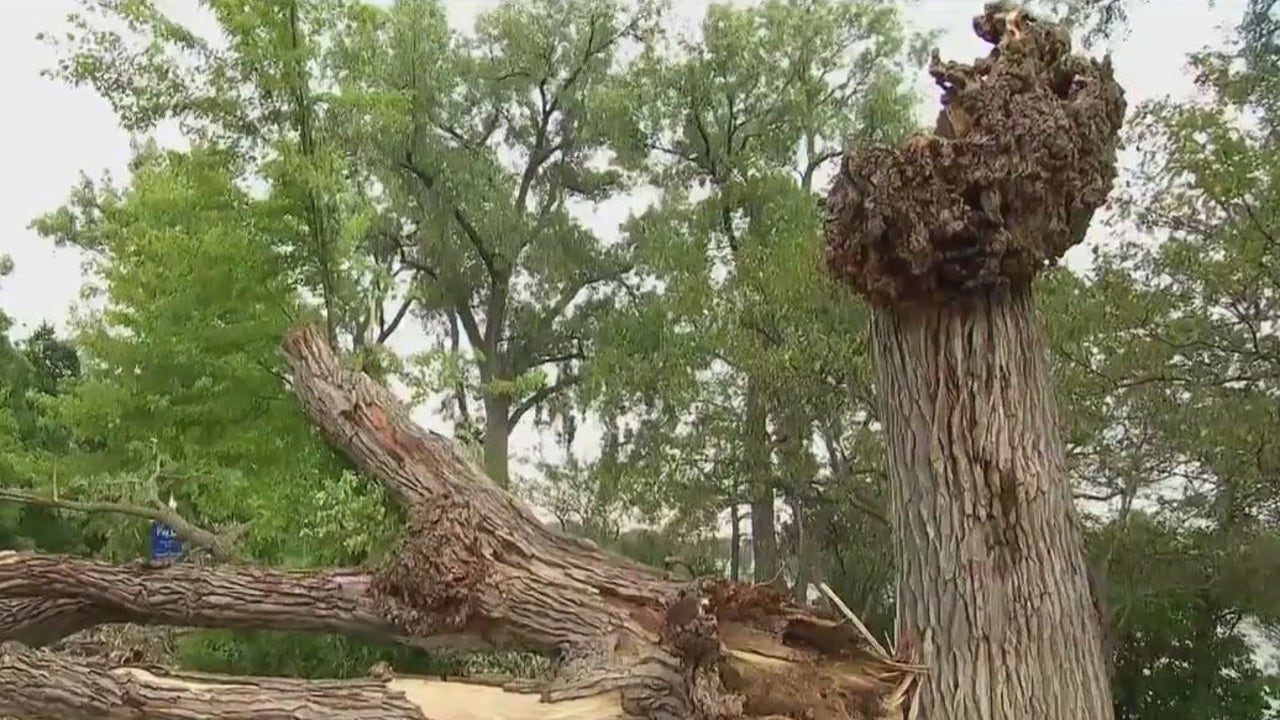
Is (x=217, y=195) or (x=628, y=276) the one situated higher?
(x=628, y=276)

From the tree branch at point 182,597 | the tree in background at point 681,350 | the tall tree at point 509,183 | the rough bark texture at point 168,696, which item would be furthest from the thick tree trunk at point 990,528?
the tall tree at point 509,183

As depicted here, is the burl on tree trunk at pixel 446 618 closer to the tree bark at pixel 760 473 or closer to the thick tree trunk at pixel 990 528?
the thick tree trunk at pixel 990 528

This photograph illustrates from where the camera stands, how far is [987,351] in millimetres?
1646

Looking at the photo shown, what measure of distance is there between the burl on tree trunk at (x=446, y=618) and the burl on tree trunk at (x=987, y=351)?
0.14m

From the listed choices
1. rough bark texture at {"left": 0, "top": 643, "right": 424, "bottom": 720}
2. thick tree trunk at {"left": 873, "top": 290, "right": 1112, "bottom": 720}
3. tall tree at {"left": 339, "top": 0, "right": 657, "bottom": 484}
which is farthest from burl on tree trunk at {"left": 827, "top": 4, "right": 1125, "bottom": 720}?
tall tree at {"left": 339, "top": 0, "right": 657, "bottom": 484}

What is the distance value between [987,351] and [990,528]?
9.3 inches

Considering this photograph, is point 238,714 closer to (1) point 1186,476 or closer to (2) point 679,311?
(1) point 1186,476

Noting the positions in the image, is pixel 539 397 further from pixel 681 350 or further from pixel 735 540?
pixel 735 540

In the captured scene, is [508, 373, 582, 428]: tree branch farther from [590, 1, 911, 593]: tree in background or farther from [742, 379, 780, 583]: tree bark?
[742, 379, 780, 583]: tree bark

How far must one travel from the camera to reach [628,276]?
823 centimetres

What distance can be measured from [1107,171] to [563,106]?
7.13 m

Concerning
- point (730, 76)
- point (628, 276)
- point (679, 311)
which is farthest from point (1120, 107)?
point (628, 276)

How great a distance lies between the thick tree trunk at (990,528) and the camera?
5.30ft

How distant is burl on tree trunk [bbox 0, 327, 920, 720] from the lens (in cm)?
168
